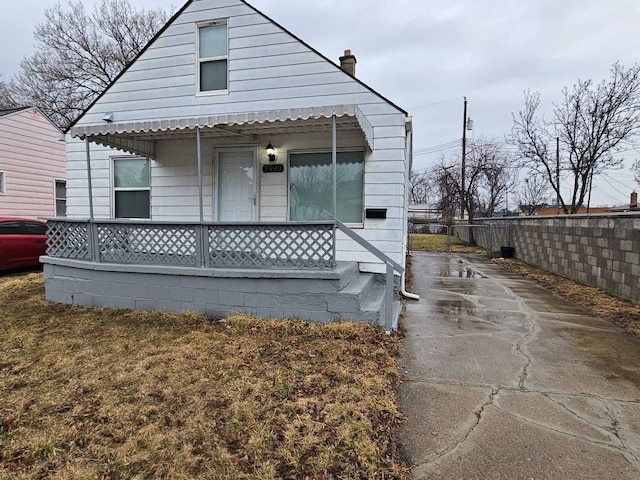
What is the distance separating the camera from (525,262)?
12.0 metres

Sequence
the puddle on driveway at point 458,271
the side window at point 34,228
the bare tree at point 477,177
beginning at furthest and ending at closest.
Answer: the bare tree at point 477,177
the puddle on driveway at point 458,271
the side window at point 34,228

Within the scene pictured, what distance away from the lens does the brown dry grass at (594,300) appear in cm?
537

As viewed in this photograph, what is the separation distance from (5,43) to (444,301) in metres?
30.4

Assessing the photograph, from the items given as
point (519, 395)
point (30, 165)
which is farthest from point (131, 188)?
point (519, 395)

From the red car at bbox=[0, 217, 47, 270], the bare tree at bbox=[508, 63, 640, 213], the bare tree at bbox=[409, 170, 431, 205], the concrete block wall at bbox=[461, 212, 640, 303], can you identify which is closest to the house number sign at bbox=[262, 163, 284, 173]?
the red car at bbox=[0, 217, 47, 270]

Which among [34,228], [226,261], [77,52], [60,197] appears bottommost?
[226,261]

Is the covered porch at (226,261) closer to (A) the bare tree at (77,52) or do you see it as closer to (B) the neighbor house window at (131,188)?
(B) the neighbor house window at (131,188)

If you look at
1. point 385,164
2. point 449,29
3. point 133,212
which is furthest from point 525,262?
point 133,212

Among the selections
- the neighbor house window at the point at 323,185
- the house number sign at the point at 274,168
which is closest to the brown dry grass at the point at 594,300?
the neighbor house window at the point at 323,185

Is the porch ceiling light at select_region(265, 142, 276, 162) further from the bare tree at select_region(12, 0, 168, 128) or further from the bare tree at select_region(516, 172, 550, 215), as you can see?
the bare tree at select_region(516, 172, 550, 215)

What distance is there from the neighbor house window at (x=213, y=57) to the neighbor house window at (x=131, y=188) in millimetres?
2161

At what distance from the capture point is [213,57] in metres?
7.17

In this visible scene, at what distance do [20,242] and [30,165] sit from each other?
4.41 m

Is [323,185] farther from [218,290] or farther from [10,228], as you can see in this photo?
[10,228]
